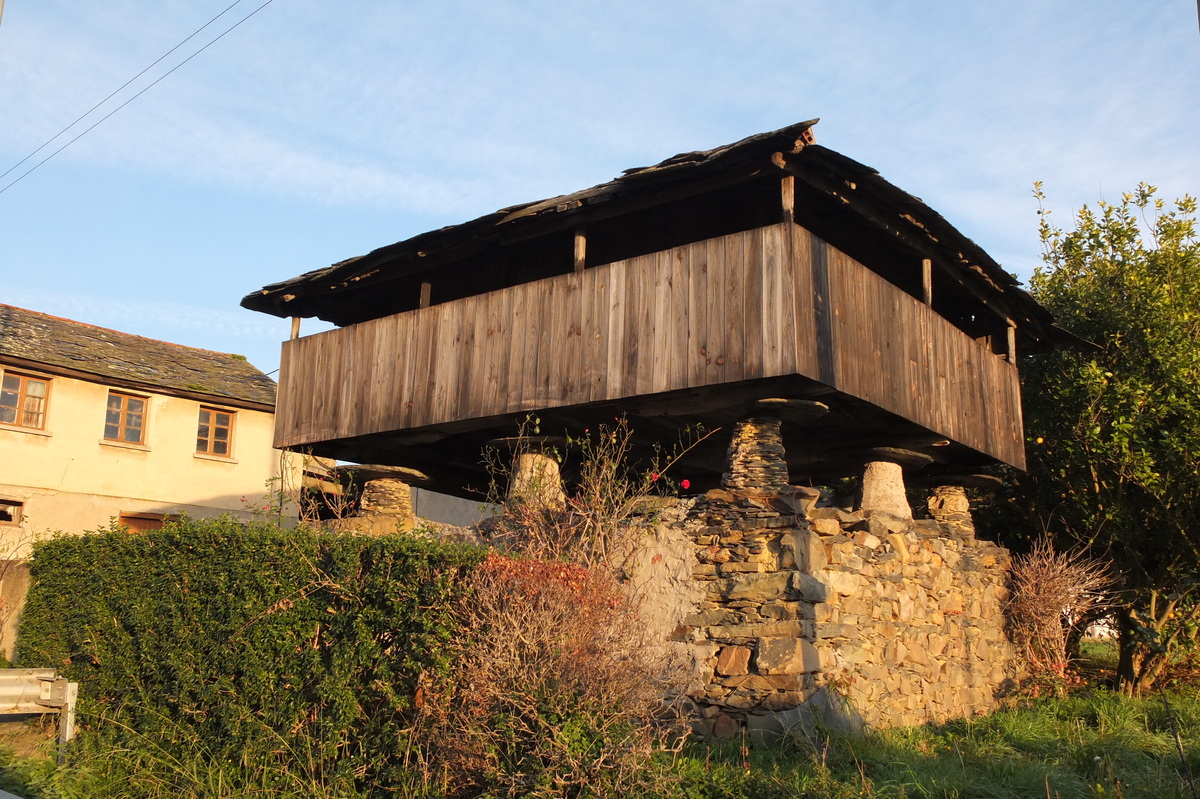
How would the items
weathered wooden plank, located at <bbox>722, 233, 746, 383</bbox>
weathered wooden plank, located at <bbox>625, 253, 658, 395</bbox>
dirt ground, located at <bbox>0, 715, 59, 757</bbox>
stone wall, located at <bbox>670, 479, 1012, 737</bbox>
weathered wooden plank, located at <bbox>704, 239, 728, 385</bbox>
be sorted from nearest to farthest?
dirt ground, located at <bbox>0, 715, 59, 757</bbox>
stone wall, located at <bbox>670, 479, 1012, 737</bbox>
weathered wooden plank, located at <bbox>722, 233, 746, 383</bbox>
weathered wooden plank, located at <bbox>704, 239, 728, 385</bbox>
weathered wooden plank, located at <bbox>625, 253, 658, 395</bbox>

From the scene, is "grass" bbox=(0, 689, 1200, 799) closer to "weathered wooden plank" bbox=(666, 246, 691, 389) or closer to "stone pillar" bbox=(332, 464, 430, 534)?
"weathered wooden plank" bbox=(666, 246, 691, 389)

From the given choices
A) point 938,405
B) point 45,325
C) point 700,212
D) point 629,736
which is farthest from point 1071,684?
point 45,325

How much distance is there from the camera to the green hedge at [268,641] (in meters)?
5.93

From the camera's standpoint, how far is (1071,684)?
37.3 ft

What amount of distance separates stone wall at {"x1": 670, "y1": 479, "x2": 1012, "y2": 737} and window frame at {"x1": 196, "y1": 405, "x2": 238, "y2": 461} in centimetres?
1272

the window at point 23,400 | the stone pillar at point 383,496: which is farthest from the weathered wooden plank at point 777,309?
the window at point 23,400

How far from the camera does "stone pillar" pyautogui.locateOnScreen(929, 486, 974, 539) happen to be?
38.5 ft

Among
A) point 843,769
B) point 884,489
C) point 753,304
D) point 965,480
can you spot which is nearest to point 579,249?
point 753,304

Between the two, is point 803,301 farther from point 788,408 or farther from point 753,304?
point 788,408

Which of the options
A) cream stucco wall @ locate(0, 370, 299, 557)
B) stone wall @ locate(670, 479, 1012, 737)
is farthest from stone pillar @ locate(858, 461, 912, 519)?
cream stucco wall @ locate(0, 370, 299, 557)


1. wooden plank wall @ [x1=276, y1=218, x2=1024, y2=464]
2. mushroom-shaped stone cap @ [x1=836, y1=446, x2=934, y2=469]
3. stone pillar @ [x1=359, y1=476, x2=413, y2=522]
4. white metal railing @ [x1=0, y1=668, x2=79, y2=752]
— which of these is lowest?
white metal railing @ [x1=0, y1=668, x2=79, y2=752]

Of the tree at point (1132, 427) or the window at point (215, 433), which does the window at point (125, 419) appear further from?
the tree at point (1132, 427)

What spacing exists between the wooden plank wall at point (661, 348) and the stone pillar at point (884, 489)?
2.12ft

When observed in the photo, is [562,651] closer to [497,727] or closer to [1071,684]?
[497,727]
